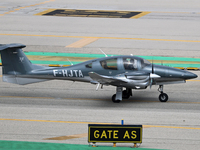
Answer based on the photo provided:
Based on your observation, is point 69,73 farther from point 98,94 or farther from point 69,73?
point 98,94

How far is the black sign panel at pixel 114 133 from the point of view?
12102mm

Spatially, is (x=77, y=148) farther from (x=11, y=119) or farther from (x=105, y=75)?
(x=105, y=75)

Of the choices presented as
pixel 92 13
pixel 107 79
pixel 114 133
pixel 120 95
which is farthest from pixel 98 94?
pixel 92 13

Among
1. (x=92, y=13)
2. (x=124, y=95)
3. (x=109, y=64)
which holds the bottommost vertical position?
(x=124, y=95)

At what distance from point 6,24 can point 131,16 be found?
45.1 ft

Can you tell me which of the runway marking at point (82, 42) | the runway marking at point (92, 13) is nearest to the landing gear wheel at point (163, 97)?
the runway marking at point (82, 42)

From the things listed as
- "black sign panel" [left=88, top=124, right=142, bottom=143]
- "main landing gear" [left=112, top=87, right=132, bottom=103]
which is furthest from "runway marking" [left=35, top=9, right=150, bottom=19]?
"black sign panel" [left=88, top=124, right=142, bottom=143]

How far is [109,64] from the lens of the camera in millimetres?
18438

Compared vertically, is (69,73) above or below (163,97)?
above

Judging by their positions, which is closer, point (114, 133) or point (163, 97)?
point (114, 133)

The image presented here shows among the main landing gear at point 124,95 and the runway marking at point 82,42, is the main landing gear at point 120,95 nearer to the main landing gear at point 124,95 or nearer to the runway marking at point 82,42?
the main landing gear at point 124,95

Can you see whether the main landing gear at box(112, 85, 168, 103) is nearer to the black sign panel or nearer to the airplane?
the airplane

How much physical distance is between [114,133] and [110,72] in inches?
254

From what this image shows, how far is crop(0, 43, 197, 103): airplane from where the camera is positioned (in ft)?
59.1
